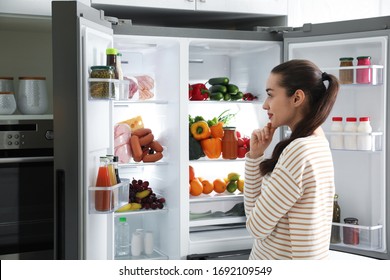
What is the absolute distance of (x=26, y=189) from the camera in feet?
7.77

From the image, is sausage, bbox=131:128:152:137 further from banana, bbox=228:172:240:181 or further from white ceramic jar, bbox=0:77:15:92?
white ceramic jar, bbox=0:77:15:92

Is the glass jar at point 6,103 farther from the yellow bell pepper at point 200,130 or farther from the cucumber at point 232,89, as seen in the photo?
the cucumber at point 232,89

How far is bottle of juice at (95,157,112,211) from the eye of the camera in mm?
2119

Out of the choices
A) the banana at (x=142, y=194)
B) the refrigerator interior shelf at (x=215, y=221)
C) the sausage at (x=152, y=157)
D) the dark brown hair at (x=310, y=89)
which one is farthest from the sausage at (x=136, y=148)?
the dark brown hair at (x=310, y=89)

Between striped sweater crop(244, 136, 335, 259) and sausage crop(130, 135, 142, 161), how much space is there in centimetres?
118

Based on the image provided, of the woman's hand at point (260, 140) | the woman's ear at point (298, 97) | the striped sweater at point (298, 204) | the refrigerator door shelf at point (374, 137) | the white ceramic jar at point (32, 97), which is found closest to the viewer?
the striped sweater at point (298, 204)

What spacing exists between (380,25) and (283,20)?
0.57 metres

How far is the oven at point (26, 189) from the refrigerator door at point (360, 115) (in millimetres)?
1285

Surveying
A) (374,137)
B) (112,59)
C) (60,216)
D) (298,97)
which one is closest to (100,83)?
(112,59)

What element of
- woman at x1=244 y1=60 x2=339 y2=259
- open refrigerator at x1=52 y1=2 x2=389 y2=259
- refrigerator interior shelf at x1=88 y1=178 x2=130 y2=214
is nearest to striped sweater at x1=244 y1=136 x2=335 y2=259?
woman at x1=244 y1=60 x2=339 y2=259

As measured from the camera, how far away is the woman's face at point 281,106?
182cm

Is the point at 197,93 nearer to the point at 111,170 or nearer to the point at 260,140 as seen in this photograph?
the point at 111,170
